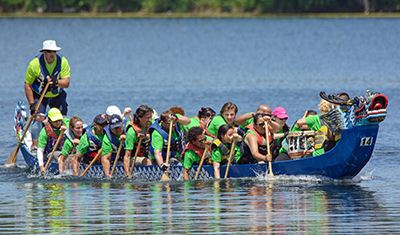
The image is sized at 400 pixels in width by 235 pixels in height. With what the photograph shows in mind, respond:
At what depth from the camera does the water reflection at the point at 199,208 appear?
33.7 ft

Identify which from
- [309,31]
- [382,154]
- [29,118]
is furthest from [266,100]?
[309,31]

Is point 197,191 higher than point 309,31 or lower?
lower

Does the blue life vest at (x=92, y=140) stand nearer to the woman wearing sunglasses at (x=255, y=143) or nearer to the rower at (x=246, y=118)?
the rower at (x=246, y=118)

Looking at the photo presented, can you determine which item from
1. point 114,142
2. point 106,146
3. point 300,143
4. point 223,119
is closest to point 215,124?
point 223,119

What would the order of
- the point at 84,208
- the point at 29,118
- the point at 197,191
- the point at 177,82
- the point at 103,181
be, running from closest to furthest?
the point at 84,208, the point at 197,191, the point at 103,181, the point at 29,118, the point at 177,82

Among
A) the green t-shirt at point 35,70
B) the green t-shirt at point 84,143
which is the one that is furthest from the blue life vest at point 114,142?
Result: the green t-shirt at point 35,70

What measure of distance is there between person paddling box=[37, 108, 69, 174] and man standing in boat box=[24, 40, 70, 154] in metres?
0.50

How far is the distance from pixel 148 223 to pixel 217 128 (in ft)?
12.5

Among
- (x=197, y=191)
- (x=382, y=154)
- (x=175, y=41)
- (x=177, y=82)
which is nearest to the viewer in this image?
(x=197, y=191)

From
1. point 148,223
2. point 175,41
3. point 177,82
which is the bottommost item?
point 148,223

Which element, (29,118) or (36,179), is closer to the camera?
(36,179)

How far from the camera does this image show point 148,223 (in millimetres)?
10555

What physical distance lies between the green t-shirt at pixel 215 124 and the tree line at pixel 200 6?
2599 inches

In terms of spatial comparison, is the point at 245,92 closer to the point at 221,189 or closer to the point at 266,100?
the point at 266,100
